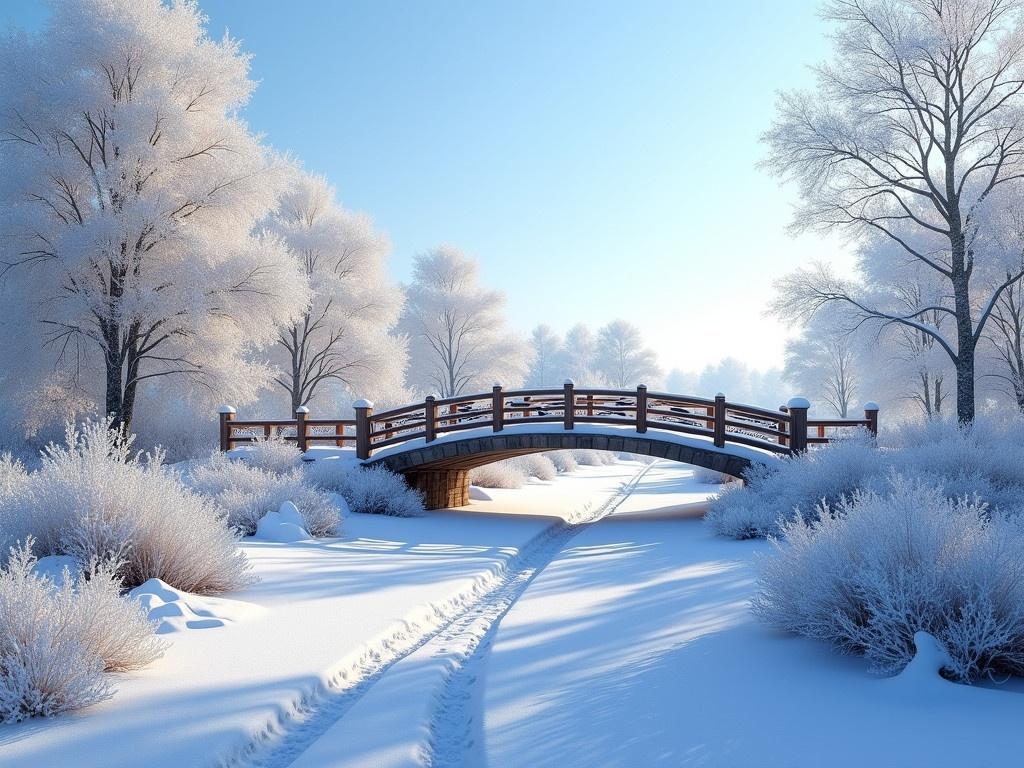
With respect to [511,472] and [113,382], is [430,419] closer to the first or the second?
[511,472]

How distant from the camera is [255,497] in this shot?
438 inches

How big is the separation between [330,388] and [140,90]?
12902mm

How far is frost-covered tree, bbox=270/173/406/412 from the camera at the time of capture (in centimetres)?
2470

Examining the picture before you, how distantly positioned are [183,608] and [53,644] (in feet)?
6.39

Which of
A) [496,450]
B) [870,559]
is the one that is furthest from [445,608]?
[496,450]

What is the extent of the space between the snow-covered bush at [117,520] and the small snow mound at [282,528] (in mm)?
3641

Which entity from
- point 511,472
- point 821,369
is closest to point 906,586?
point 511,472

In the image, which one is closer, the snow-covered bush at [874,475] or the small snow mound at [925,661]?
the small snow mound at [925,661]

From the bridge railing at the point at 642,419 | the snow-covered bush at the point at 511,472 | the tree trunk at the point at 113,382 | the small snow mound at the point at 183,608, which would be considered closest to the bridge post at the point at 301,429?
the bridge railing at the point at 642,419

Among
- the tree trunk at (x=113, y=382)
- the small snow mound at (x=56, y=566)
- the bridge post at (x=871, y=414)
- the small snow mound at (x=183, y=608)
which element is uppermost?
the tree trunk at (x=113, y=382)

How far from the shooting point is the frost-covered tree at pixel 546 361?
62.3 meters

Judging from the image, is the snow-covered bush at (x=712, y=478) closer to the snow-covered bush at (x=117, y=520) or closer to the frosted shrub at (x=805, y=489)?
the frosted shrub at (x=805, y=489)

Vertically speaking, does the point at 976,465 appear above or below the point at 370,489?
above

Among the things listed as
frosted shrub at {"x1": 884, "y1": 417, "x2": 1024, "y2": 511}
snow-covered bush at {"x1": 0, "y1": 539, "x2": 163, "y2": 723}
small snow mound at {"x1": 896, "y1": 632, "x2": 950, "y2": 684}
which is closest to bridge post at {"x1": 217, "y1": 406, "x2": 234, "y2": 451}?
snow-covered bush at {"x1": 0, "y1": 539, "x2": 163, "y2": 723}
